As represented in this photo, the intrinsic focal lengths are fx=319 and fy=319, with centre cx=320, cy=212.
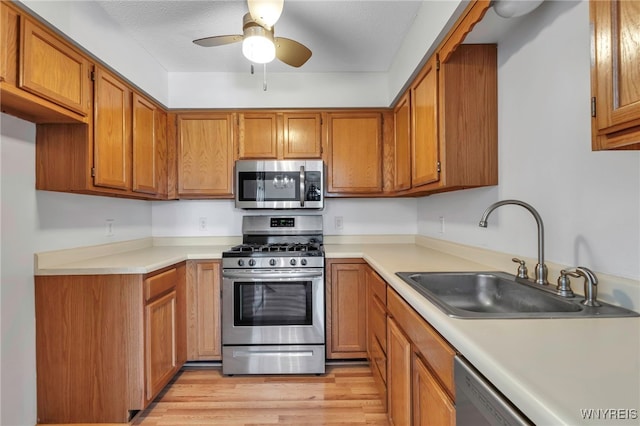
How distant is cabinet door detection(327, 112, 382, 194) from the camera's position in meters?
2.75

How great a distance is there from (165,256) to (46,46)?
1.36 metres

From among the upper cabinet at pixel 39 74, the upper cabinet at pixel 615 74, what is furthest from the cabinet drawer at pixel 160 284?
the upper cabinet at pixel 615 74

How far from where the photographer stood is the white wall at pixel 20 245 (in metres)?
1.60

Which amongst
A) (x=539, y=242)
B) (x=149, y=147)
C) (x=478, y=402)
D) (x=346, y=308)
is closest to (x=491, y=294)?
(x=539, y=242)

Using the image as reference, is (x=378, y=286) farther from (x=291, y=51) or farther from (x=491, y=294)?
(x=291, y=51)

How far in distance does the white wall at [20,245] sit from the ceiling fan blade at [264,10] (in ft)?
4.42

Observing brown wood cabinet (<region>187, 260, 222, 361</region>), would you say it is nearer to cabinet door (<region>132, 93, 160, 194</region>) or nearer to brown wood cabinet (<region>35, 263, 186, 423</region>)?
brown wood cabinet (<region>35, 263, 186, 423</region>)

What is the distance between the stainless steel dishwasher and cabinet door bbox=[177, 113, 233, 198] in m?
2.28

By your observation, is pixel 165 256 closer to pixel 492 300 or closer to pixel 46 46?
pixel 46 46

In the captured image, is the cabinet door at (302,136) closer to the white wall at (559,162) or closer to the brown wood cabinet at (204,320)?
the brown wood cabinet at (204,320)

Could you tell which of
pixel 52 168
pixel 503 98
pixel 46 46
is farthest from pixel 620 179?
pixel 52 168

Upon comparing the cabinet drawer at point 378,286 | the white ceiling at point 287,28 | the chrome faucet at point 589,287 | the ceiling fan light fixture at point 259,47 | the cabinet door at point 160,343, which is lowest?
the cabinet door at point 160,343

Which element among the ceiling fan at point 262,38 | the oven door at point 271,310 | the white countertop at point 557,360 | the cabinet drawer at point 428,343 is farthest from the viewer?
the oven door at point 271,310

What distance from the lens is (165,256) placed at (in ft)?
7.50
